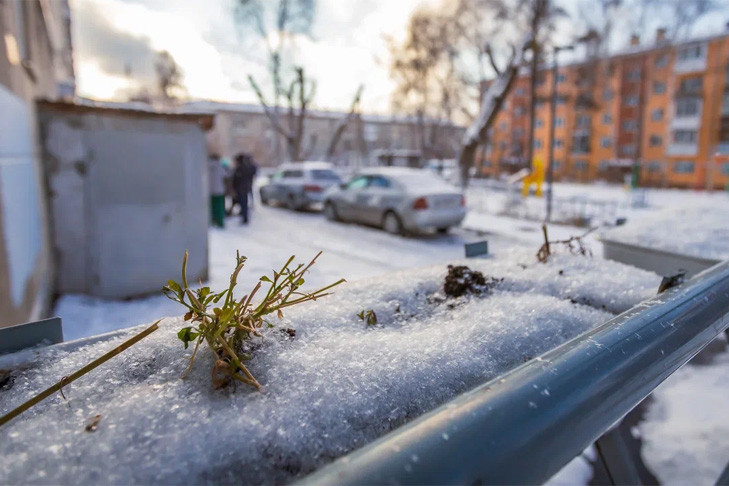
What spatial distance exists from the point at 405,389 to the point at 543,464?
0.98ft

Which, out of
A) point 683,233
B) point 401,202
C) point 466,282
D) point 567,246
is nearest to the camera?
point 466,282

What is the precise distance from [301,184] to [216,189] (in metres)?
4.40

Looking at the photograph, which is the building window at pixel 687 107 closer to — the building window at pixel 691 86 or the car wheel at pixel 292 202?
the building window at pixel 691 86

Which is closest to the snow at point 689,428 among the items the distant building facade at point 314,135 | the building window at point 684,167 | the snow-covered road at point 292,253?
the snow-covered road at point 292,253

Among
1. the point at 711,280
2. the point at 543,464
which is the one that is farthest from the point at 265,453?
the point at 711,280

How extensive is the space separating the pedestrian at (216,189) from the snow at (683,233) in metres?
9.14

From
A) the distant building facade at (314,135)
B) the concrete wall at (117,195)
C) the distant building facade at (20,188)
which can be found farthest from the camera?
the distant building facade at (314,135)

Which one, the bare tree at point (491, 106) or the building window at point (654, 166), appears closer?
the bare tree at point (491, 106)

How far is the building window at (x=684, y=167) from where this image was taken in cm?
3594

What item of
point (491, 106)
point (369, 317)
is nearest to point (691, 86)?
point (491, 106)

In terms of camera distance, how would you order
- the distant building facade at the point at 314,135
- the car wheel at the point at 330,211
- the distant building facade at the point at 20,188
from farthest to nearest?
1. the distant building facade at the point at 314,135
2. the car wheel at the point at 330,211
3. the distant building facade at the point at 20,188

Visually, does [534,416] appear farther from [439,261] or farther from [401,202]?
[401,202]

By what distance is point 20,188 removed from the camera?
3.75m

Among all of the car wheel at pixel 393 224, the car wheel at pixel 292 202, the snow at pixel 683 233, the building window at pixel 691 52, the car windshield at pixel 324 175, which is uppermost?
the building window at pixel 691 52
